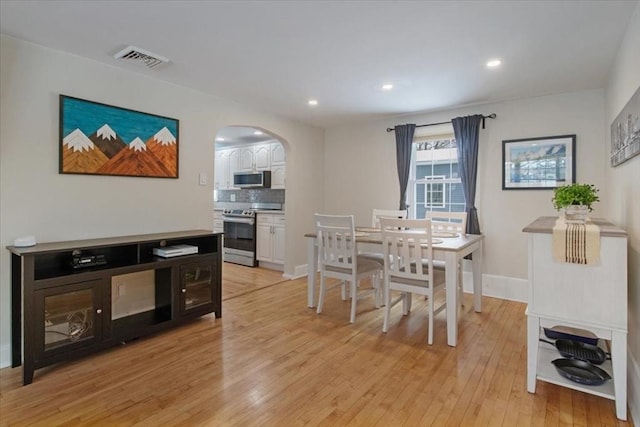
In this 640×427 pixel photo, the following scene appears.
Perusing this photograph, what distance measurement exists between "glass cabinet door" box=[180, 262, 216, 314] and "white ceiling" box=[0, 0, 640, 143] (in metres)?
1.81

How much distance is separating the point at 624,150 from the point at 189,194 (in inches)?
146

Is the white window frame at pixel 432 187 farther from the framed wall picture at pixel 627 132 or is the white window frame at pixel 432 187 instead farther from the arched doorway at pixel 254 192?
the arched doorway at pixel 254 192

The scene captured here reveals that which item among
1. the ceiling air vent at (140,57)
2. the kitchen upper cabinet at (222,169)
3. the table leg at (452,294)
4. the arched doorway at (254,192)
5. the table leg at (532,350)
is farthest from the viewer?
the kitchen upper cabinet at (222,169)

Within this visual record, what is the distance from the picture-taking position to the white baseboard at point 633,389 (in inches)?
70.8

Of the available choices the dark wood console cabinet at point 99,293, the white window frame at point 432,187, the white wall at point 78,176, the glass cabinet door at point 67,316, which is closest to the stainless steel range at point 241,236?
the white wall at point 78,176

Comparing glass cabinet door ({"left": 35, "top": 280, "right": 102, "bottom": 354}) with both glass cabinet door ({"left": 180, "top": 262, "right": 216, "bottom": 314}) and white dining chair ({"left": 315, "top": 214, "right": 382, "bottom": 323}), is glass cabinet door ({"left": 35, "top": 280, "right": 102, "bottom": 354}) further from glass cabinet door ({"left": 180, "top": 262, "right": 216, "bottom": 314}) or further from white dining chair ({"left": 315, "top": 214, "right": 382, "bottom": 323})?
white dining chair ({"left": 315, "top": 214, "right": 382, "bottom": 323})

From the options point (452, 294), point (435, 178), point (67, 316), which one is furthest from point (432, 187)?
point (67, 316)

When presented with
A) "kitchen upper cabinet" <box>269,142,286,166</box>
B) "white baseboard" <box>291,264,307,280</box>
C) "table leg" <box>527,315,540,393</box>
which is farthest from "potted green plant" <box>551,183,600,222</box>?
"kitchen upper cabinet" <box>269,142,286,166</box>

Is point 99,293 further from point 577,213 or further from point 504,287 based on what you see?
point 504,287

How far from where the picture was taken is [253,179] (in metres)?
6.02

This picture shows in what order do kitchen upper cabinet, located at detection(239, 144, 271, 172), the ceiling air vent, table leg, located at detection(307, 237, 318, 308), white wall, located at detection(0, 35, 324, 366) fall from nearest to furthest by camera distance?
white wall, located at detection(0, 35, 324, 366) < the ceiling air vent < table leg, located at detection(307, 237, 318, 308) < kitchen upper cabinet, located at detection(239, 144, 271, 172)

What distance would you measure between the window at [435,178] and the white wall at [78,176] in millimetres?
2482

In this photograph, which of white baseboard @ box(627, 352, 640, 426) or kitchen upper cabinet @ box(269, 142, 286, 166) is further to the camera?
kitchen upper cabinet @ box(269, 142, 286, 166)

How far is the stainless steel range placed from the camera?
5789 millimetres
